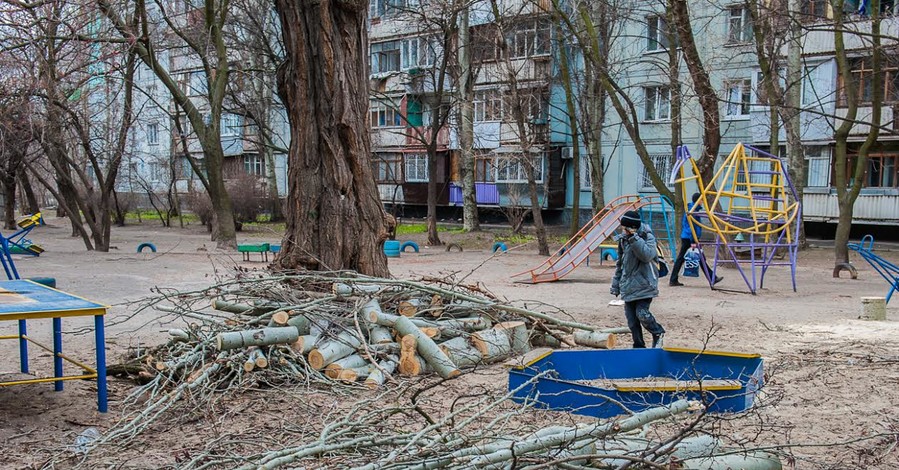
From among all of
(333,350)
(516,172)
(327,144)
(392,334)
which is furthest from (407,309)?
(516,172)

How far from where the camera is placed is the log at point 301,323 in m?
7.43

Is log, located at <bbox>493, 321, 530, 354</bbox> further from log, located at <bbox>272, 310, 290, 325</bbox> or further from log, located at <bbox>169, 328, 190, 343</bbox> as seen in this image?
log, located at <bbox>169, 328, 190, 343</bbox>

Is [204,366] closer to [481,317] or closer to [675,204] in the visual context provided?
[481,317]

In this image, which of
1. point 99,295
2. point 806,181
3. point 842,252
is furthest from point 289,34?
point 806,181

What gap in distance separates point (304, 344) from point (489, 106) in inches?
1079

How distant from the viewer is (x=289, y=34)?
929 cm

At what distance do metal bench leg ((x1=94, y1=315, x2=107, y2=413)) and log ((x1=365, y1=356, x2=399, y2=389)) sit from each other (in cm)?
201

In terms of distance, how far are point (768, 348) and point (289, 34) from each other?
19.7 feet

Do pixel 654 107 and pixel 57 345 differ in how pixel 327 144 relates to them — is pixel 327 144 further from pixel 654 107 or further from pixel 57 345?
pixel 654 107

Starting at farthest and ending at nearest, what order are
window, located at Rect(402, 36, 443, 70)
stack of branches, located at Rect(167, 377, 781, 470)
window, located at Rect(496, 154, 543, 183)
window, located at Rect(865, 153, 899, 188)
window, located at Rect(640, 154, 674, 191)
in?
window, located at Rect(402, 36, 443, 70) < window, located at Rect(496, 154, 543, 183) < window, located at Rect(640, 154, 674, 191) < window, located at Rect(865, 153, 899, 188) < stack of branches, located at Rect(167, 377, 781, 470)

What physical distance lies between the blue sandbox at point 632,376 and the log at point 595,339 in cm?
144

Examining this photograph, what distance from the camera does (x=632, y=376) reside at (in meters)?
7.15

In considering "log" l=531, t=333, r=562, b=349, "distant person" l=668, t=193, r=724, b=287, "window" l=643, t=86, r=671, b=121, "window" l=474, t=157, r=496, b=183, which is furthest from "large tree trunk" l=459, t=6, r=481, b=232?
"log" l=531, t=333, r=562, b=349

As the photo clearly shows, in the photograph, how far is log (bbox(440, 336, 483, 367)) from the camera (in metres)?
7.72
